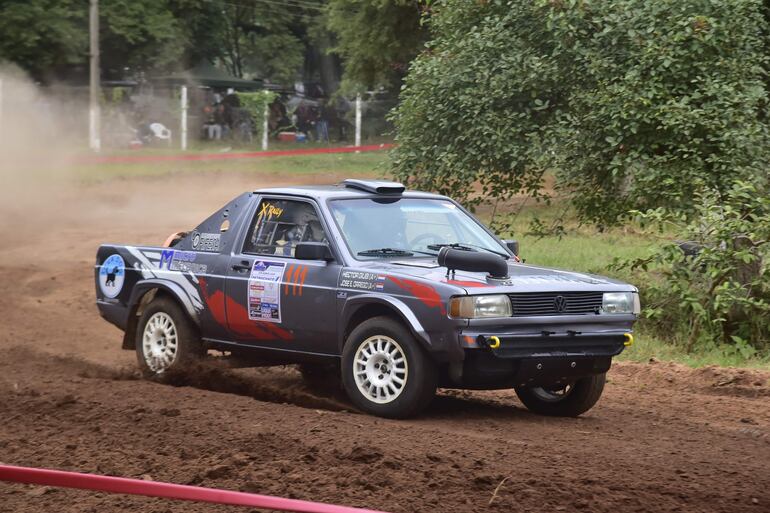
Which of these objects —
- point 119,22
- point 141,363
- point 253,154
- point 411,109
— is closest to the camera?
point 141,363

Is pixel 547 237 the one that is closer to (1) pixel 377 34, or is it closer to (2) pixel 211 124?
(1) pixel 377 34

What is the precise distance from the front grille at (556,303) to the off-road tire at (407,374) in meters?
0.70

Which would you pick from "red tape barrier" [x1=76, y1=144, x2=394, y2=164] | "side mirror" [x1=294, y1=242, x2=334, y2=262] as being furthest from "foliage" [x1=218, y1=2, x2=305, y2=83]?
"side mirror" [x1=294, y1=242, x2=334, y2=262]

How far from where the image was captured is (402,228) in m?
9.05

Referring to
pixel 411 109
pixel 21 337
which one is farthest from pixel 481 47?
pixel 21 337

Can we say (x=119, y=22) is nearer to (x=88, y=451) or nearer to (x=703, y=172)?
(x=703, y=172)

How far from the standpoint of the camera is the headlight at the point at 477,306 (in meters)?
7.68

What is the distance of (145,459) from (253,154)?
31.1 m

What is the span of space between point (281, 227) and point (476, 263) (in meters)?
1.94

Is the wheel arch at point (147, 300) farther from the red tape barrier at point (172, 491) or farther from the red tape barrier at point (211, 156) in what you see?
the red tape barrier at point (211, 156)

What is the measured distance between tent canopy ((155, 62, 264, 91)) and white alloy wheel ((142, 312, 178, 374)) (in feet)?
120

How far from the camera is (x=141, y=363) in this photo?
1002cm

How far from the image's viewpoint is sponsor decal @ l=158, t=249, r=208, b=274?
9.66m

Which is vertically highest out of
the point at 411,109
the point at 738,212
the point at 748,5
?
the point at 748,5
